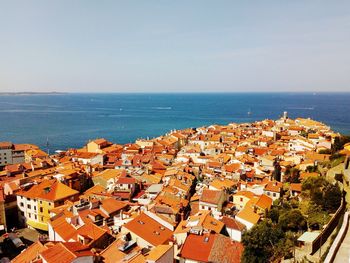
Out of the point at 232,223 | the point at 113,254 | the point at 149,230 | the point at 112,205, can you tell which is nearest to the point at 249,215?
the point at 232,223

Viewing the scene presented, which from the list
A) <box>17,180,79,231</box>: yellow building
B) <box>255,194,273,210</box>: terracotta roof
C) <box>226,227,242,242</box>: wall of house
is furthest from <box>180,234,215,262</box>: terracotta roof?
<box>17,180,79,231</box>: yellow building

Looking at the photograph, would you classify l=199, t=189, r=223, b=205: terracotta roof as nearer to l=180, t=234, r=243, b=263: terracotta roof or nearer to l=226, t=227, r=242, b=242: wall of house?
l=226, t=227, r=242, b=242: wall of house

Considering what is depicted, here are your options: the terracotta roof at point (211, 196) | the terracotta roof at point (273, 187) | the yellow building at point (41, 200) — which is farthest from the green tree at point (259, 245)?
the yellow building at point (41, 200)

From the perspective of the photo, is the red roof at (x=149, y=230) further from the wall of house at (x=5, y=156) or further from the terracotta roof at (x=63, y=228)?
the wall of house at (x=5, y=156)

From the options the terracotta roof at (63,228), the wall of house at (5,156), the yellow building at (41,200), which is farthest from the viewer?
the wall of house at (5,156)

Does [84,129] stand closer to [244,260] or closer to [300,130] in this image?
[300,130]

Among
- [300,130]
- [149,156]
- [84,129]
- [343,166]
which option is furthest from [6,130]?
[343,166]
